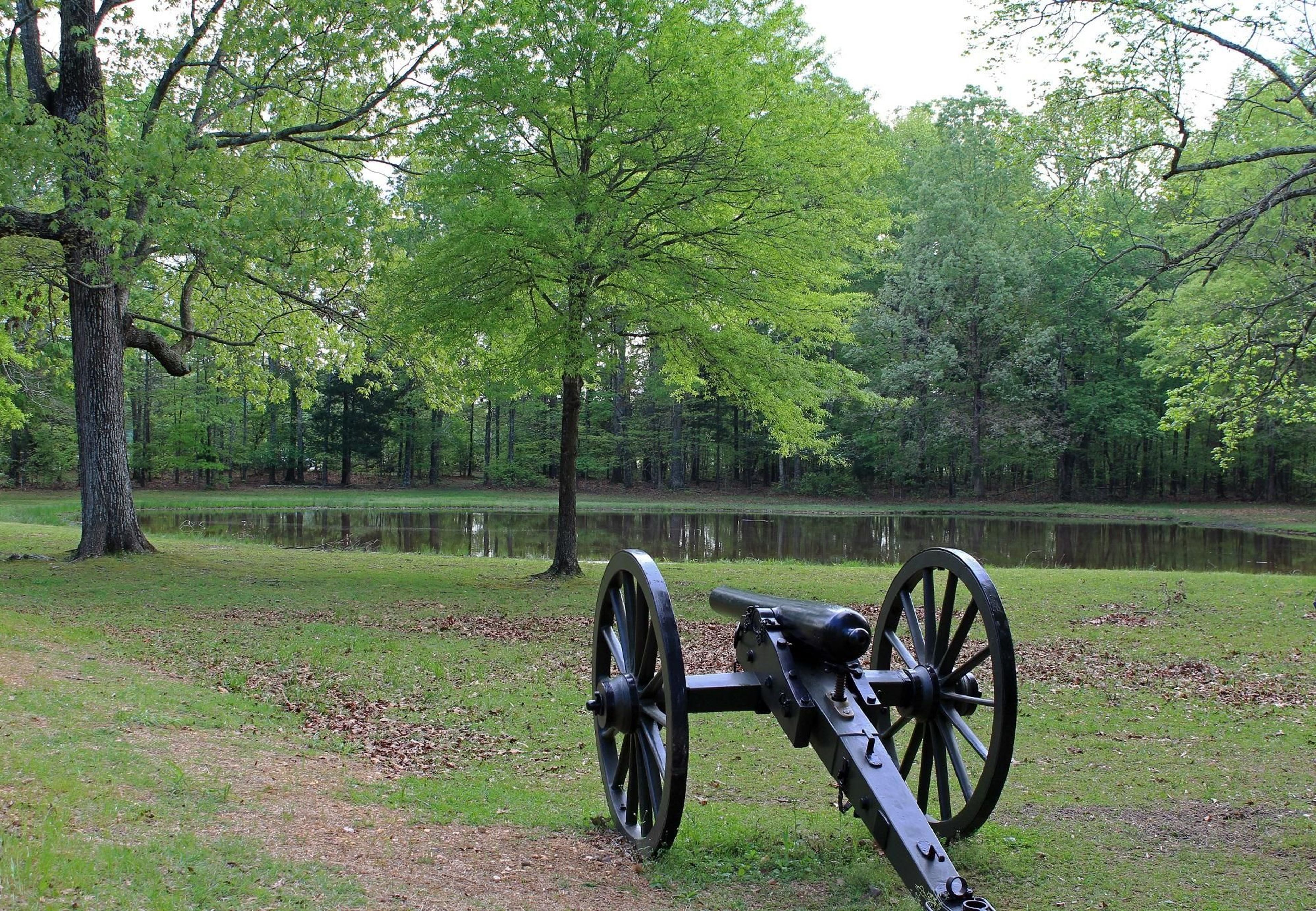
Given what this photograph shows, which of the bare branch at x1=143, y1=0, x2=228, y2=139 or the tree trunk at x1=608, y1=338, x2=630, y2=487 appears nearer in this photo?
the bare branch at x1=143, y1=0, x2=228, y2=139

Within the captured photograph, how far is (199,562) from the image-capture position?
16.2m

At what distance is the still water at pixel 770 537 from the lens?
23625 mm

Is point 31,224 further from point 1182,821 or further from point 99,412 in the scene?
point 1182,821

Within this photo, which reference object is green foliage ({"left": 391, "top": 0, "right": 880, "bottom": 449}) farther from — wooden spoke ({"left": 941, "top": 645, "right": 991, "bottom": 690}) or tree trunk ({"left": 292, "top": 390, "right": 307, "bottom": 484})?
tree trunk ({"left": 292, "top": 390, "right": 307, "bottom": 484})

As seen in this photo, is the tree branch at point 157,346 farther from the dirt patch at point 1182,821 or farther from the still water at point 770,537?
the dirt patch at point 1182,821

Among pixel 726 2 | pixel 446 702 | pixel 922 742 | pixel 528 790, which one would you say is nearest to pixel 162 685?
pixel 446 702

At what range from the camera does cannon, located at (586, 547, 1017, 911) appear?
11.1 ft

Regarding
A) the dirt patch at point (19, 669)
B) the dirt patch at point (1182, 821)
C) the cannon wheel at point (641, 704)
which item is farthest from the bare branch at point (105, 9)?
the dirt patch at point (1182, 821)

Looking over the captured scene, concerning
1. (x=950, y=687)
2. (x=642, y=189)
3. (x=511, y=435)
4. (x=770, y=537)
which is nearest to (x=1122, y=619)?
(x=642, y=189)

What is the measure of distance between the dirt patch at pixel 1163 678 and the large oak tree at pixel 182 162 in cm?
1048

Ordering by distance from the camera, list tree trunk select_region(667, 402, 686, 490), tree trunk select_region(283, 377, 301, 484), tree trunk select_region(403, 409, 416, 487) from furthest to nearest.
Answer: tree trunk select_region(283, 377, 301, 484), tree trunk select_region(403, 409, 416, 487), tree trunk select_region(667, 402, 686, 490)

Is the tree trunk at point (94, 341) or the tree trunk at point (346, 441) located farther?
the tree trunk at point (346, 441)

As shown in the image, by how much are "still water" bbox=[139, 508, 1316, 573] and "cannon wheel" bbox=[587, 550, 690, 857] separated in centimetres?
1715

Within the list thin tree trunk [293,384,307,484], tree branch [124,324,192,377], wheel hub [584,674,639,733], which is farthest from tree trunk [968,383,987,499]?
→ wheel hub [584,674,639,733]
